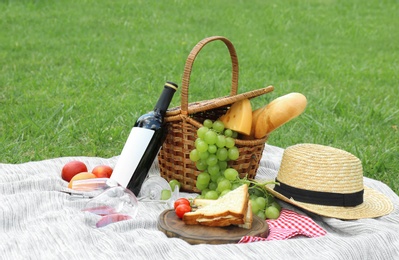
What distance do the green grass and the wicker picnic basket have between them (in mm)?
1088

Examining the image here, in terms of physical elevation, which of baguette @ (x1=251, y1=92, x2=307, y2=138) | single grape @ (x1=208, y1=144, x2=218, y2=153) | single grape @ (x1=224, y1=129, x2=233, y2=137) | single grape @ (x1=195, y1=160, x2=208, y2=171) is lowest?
single grape @ (x1=195, y1=160, x2=208, y2=171)

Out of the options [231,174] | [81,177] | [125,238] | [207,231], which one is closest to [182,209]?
[207,231]

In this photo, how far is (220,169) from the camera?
3.29m

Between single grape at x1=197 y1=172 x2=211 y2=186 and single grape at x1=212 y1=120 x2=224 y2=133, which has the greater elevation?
single grape at x1=212 y1=120 x2=224 y2=133

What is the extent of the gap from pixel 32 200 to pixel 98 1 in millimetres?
6885

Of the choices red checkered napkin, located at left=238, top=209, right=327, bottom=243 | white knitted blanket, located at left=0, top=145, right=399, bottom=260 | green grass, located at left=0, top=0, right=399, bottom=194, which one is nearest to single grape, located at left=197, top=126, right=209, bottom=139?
white knitted blanket, located at left=0, top=145, right=399, bottom=260

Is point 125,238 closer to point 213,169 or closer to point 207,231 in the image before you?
point 207,231

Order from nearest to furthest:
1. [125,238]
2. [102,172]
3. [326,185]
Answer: [125,238] → [326,185] → [102,172]

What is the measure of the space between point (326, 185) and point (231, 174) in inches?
17.3

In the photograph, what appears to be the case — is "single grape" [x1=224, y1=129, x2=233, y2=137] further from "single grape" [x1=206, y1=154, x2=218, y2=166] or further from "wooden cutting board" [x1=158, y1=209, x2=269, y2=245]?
"wooden cutting board" [x1=158, y1=209, x2=269, y2=245]

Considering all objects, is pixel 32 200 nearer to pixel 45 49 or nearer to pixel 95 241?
pixel 95 241

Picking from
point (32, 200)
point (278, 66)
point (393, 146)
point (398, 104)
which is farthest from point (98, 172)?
point (278, 66)

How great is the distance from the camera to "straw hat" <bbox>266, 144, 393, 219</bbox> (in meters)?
3.08

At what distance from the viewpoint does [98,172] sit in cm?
342
